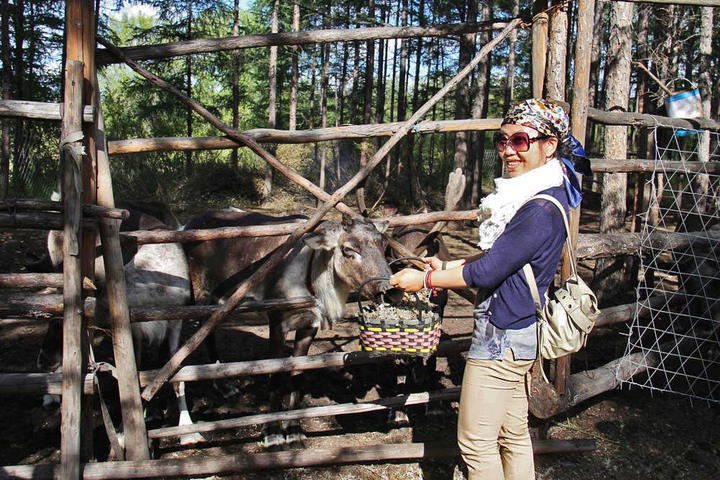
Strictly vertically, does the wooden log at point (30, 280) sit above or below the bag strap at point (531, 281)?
below

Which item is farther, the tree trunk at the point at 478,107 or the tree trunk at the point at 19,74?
the tree trunk at the point at 478,107

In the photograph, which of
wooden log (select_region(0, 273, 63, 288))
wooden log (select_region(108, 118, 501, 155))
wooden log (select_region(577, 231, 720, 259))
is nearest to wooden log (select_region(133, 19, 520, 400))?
wooden log (select_region(108, 118, 501, 155))

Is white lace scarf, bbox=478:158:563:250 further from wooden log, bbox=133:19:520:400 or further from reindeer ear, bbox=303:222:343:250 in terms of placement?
reindeer ear, bbox=303:222:343:250

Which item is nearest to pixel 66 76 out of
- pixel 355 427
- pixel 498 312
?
pixel 498 312

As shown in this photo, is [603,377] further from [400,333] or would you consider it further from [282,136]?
[282,136]

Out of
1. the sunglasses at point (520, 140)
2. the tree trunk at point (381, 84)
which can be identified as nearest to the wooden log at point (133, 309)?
the sunglasses at point (520, 140)

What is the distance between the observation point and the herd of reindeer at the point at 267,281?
15.4ft

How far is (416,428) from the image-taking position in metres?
4.87

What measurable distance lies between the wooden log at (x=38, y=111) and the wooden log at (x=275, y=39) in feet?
1.87

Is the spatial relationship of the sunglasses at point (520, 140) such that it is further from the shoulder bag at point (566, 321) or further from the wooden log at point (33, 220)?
the wooden log at point (33, 220)

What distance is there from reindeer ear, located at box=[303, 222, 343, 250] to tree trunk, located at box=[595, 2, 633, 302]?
490cm

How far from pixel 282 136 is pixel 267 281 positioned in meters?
1.73

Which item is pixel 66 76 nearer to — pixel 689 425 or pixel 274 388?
pixel 274 388

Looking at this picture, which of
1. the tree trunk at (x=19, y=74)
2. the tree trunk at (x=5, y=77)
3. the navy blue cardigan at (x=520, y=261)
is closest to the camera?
the navy blue cardigan at (x=520, y=261)
